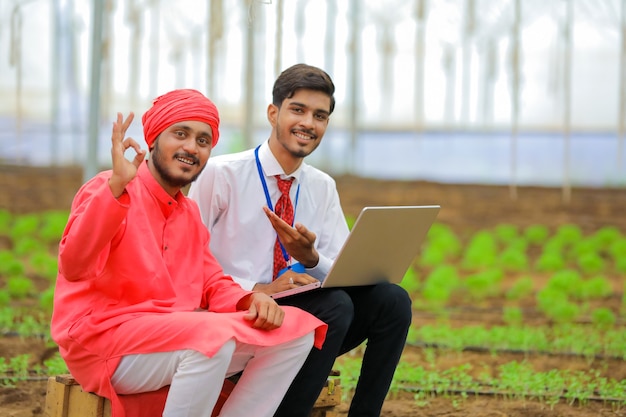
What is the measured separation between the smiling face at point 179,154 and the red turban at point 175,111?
0.02 meters

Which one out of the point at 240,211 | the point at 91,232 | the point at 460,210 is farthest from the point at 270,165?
the point at 460,210

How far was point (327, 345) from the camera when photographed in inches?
108

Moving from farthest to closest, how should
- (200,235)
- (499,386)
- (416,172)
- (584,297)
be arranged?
(416,172) → (584,297) → (499,386) → (200,235)

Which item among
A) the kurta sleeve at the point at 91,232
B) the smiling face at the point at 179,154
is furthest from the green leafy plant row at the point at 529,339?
the kurta sleeve at the point at 91,232

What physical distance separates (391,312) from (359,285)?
131mm

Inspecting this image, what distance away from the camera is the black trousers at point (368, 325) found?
9.06ft

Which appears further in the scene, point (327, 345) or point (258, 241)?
point (258, 241)

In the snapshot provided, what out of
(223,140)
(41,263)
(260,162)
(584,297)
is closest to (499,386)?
(260,162)

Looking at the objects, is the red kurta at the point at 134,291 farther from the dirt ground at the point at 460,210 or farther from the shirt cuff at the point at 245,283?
the dirt ground at the point at 460,210

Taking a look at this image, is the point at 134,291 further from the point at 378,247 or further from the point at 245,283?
the point at 378,247

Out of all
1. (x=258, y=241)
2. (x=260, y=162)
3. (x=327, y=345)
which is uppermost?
(x=260, y=162)

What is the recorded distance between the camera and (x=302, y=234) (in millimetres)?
2775

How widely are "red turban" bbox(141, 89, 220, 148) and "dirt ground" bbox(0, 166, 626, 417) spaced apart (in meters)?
1.45

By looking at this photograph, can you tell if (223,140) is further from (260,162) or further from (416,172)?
(260,162)
